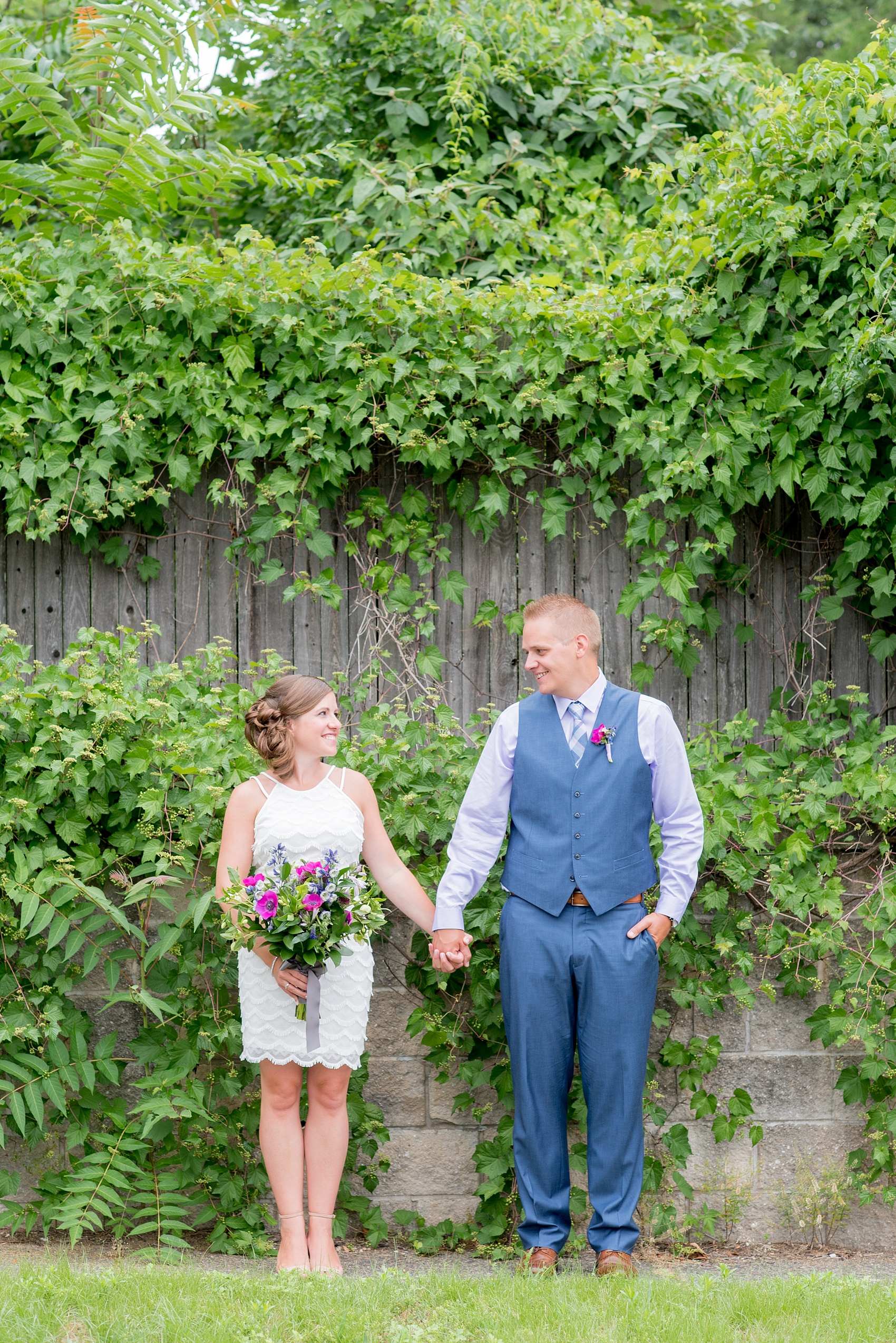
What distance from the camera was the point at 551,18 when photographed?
6742mm

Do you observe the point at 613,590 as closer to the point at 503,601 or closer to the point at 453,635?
the point at 503,601

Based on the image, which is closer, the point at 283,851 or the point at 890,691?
the point at 283,851

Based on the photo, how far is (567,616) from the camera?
3811mm

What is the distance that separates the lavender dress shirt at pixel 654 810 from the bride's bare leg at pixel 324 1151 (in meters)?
0.59

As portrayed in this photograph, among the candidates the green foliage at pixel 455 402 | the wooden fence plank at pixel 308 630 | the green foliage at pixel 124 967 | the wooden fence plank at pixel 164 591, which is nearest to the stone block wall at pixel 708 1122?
the green foliage at pixel 124 967

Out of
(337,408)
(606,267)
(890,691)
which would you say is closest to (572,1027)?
(890,691)

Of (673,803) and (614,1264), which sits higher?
(673,803)

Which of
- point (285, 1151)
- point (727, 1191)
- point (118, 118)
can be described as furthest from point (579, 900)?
point (118, 118)

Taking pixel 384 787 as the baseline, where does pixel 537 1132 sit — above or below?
below

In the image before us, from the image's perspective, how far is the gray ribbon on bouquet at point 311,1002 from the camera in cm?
358

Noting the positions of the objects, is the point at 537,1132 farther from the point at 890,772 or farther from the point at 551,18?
the point at 551,18

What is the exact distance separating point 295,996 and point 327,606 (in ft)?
6.57

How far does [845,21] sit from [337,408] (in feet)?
37.5

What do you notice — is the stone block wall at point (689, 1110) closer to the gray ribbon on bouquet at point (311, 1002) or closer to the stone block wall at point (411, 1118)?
the stone block wall at point (411, 1118)
